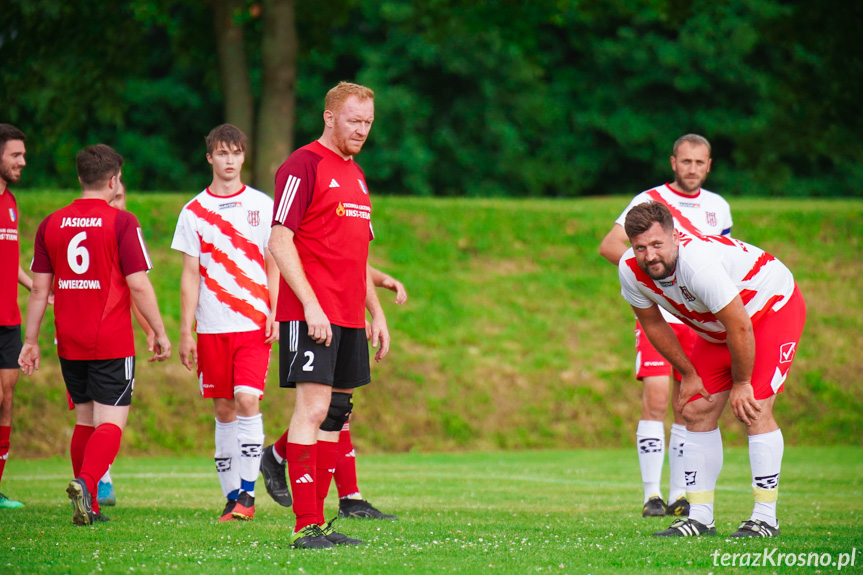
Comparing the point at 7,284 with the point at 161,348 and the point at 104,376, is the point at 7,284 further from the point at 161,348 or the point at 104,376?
the point at 161,348

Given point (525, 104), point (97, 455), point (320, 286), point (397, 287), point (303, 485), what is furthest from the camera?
point (525, 104)

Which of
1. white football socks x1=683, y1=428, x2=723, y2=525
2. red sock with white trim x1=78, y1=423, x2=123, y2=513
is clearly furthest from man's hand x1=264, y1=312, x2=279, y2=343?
white football socks x1=683, y1=428, x2=723, y2=525

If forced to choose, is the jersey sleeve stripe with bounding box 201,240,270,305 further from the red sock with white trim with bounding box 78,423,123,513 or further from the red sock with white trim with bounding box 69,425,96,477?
the red sock with white trim with bounding box 69,425,96,477

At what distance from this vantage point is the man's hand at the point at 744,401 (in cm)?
593

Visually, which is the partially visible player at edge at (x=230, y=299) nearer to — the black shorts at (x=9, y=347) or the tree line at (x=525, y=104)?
the black shorts at (x=9, y=347)

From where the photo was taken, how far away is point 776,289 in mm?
6180

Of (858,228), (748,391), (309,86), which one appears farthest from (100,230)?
(309,86)

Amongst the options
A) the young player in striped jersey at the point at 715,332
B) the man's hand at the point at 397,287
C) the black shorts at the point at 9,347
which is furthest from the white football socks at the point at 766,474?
the black shorts at the point at 9,347

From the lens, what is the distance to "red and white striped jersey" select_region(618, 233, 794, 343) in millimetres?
5715

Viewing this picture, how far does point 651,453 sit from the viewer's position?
309 inches

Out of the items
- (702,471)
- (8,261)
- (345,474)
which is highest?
(8,261)

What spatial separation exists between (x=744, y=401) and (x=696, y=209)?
8.01ft

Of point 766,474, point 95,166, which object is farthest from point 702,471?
point 95,166

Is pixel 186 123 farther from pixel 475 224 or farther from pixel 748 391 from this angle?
pixel 748 391
